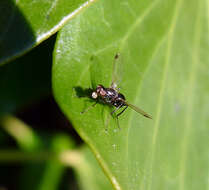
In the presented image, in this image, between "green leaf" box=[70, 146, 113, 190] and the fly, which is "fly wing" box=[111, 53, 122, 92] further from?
"green leaf" box=[70, 146, 113, 190]

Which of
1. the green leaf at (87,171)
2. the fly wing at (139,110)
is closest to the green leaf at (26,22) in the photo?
the fly wing at (139,110)

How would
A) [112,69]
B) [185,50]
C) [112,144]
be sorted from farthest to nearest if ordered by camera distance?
1. [185,50]
2. [112,69]
3. [112,144]

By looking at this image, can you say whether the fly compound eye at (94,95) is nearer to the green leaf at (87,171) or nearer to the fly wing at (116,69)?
the fly wing at (116,69)

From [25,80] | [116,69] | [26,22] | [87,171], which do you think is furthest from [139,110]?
[25,80]

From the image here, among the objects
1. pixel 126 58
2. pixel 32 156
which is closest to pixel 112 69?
pixel 126 58

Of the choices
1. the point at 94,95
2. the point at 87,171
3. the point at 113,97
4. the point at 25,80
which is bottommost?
the point at 87,171

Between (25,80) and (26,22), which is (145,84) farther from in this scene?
(25,80)

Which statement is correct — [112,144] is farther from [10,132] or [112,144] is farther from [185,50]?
[10,132]
